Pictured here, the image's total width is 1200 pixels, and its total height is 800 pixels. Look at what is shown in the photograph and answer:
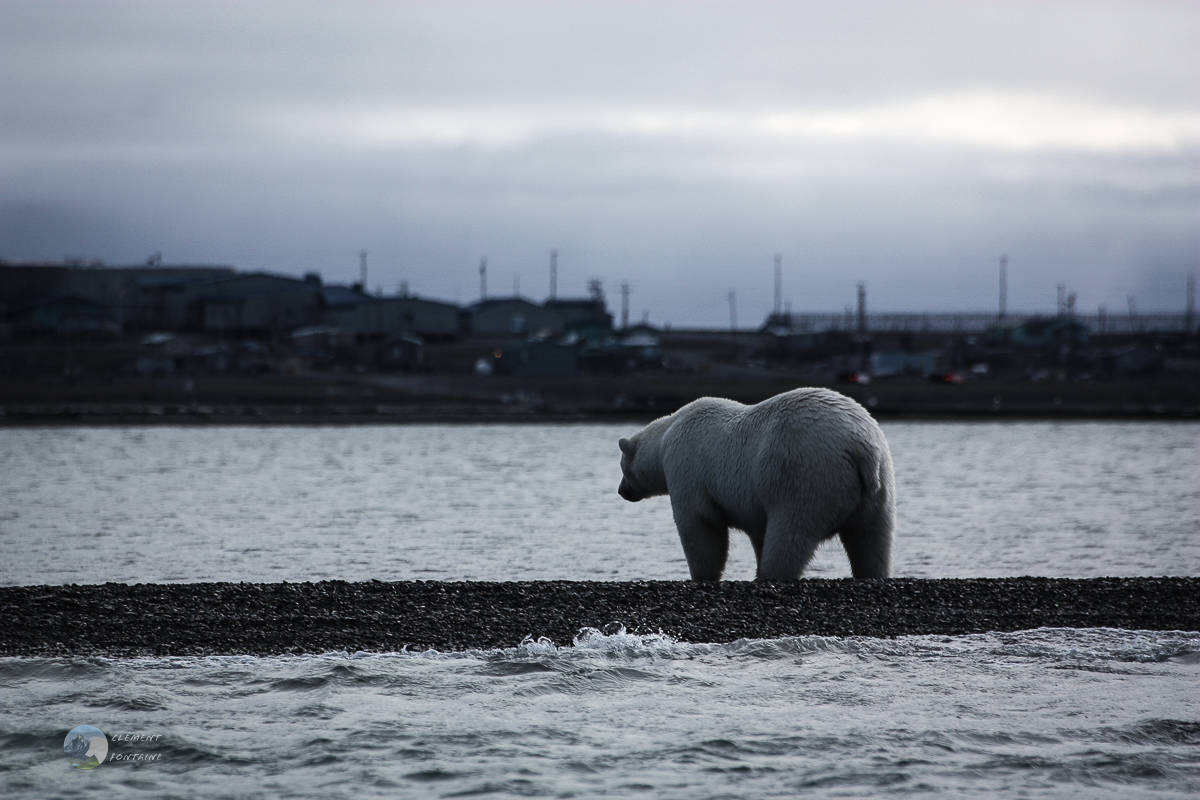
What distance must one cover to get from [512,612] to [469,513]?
1257cm

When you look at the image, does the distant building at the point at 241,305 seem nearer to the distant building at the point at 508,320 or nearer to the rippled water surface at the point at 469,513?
the distant building at the point at 508,320

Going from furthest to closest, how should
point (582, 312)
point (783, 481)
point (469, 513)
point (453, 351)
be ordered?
1. point (582, 312)
2. point (453, 351)
3. point (469, 513)
4. point (783, 481)

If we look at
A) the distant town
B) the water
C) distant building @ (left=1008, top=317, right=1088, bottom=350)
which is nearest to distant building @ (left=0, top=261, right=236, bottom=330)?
the distant town

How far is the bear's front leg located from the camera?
11.4 metres

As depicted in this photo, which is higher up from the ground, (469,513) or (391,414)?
(469,513)

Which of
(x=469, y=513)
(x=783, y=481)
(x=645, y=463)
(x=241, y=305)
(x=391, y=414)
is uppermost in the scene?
(x=241, y=305)

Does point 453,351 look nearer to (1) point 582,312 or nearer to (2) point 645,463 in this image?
(1) point 582,312

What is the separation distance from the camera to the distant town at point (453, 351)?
63.8m

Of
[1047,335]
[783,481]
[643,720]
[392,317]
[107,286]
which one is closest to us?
[643,720]

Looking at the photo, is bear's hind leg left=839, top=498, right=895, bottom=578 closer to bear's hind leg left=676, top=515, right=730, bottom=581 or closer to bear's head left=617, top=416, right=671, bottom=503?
bear's hind leg left=676, top=515, right=730, bottom=581

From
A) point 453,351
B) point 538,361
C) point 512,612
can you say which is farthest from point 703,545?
point 453,351

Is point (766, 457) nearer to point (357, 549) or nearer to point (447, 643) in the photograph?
point (447, 643)

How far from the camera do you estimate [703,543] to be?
37.3 ft

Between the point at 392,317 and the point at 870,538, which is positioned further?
the point at 392,317
